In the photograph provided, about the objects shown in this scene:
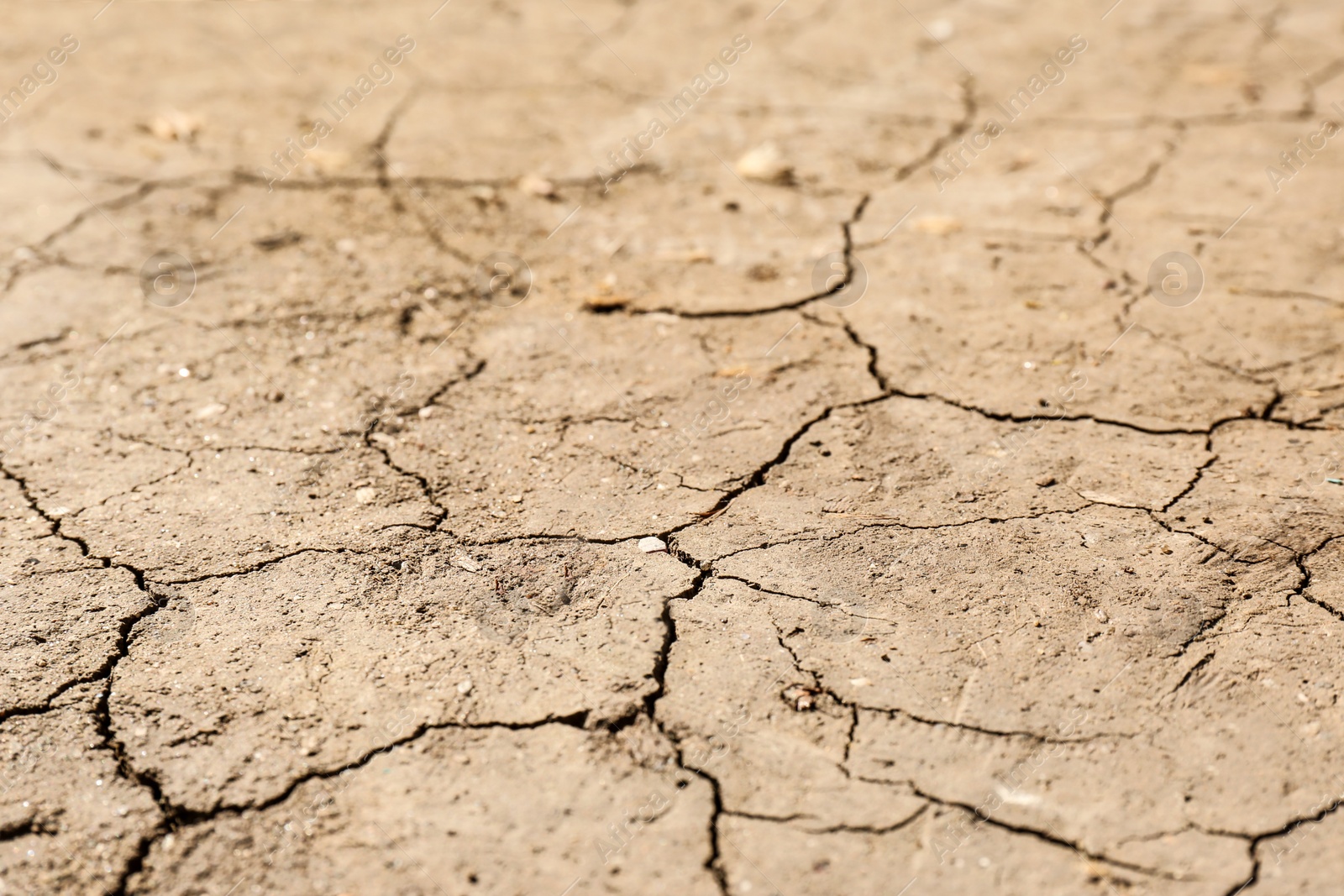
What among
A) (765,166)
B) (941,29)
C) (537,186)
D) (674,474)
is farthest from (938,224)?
(941,29)

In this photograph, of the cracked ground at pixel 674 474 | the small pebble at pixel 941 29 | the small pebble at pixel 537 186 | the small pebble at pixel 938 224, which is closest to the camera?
the cracked ground at pixel 674 474

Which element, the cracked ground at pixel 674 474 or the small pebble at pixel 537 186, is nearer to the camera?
the cracked ground at pixel 674 474

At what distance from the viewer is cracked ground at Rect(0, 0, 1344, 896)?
1866 millimetres

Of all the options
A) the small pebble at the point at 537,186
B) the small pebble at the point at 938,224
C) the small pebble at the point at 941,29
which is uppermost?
the small pebble at the point at 537,186

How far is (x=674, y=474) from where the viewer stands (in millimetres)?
2641

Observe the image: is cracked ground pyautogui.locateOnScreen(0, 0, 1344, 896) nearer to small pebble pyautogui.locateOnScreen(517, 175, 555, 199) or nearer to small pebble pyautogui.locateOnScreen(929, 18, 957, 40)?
small pebble pyautogui.locateOnScreen(517, 175, 555, 199)

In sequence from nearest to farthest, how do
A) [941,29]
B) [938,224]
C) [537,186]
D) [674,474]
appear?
[674,474], [938,224], [537,186], [941,29]

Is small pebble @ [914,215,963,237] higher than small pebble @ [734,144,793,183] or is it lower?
lower

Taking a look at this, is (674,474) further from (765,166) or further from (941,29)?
(941,29)

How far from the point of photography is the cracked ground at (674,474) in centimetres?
187

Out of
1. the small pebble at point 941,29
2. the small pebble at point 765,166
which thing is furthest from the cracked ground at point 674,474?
the small pebble at point 941,29

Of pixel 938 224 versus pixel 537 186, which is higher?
pixel 537 186

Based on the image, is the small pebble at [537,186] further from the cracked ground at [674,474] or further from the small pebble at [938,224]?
the small pebble at [938,224]

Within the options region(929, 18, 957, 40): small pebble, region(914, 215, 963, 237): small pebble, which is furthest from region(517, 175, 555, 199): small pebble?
region(929, 18, 957, 40): small pebble
